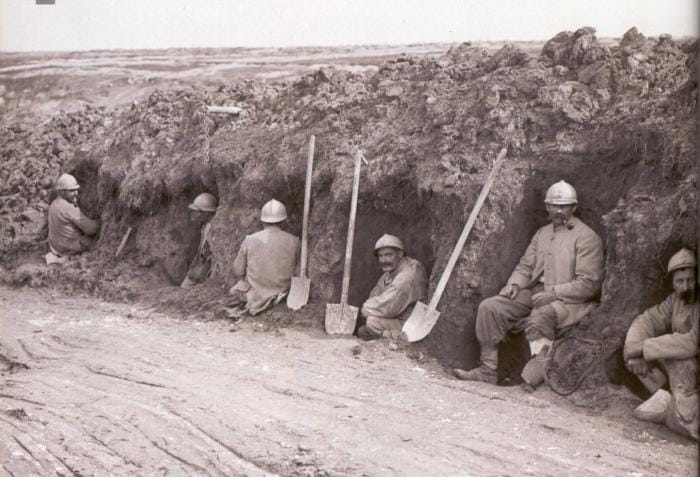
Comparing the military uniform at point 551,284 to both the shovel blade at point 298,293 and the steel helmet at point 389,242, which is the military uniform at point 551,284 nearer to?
the steel helmet at point 389,242

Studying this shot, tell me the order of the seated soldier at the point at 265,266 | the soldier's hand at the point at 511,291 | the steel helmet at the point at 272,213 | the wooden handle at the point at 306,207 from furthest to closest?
the steel helmet at the point at 272,213
the seated soldier at the point at 265,266
the wooden handle at the point at 306,207
the soldier's hand at the point at 511,291

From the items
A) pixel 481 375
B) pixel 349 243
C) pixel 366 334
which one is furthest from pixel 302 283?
pixel 481 375

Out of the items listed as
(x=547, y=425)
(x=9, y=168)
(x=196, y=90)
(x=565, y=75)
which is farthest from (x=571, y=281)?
(x=9, y=168)

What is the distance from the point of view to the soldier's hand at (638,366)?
8.41m

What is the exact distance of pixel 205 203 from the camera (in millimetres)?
14531

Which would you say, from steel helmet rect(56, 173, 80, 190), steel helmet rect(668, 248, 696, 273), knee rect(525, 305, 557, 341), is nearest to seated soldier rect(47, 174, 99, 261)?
steel helmet rect(56, 173, 80, 190)

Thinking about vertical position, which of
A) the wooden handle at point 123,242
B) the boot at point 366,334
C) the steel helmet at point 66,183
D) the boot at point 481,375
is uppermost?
the steel helmet at point 66,183

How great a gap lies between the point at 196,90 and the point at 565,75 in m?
7.95

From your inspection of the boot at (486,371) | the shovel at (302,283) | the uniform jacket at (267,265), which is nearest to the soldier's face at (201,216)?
the uniform jacket at (267,265)

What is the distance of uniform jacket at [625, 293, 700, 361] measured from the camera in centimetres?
807

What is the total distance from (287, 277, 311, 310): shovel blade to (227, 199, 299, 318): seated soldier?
0.73 ft

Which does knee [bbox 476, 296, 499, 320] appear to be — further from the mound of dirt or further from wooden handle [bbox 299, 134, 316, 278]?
wooden handle [bbox 299, 134, 316, 278]

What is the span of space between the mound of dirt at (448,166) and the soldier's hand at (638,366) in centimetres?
41

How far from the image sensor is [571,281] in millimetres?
9609
